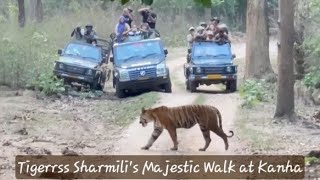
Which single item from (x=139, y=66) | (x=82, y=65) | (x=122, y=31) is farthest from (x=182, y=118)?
(x=122, y=31)

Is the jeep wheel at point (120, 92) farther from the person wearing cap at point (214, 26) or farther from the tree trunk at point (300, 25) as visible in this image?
the tree trunk at point (300, 25)

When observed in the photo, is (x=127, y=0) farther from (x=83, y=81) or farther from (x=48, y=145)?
(x=83, y=81)

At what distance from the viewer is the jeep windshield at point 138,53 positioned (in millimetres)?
26016

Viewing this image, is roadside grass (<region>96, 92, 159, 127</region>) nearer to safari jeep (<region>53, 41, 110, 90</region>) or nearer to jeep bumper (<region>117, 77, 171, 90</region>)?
jeep bumper (<region>117, 77, 171, 90</region>)

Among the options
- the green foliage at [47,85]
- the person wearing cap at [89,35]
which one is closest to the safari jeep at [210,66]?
the person wearing cap at [89,35]

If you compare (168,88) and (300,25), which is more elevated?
(300,25)

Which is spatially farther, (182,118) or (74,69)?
(74,69)

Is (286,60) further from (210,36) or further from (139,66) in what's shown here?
(210,36)

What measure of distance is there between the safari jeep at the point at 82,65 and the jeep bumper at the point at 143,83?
1183mm

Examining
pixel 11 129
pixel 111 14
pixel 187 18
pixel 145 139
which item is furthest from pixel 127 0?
pixel 187 18

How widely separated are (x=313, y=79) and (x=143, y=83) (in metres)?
4.97

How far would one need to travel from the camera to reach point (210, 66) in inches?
1033

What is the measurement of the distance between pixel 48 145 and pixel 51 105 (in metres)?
7.49

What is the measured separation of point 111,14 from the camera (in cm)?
4653
